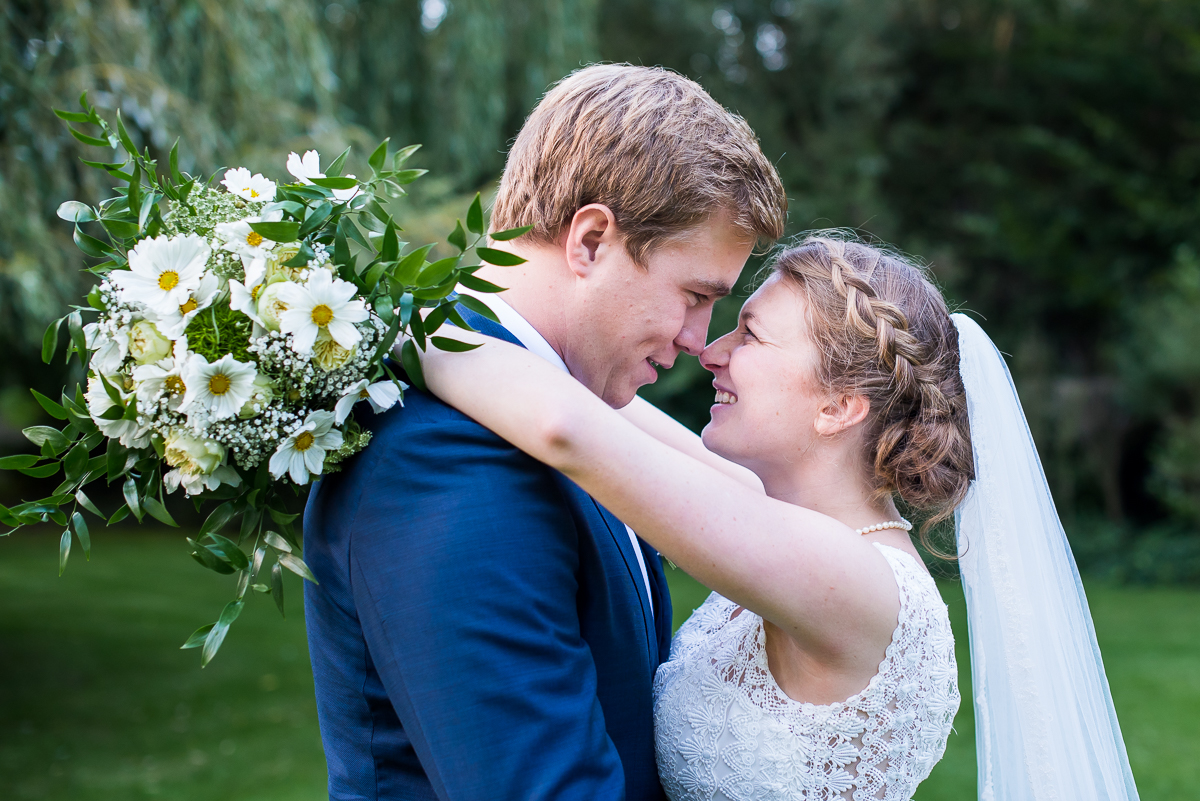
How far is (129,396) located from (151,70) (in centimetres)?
589

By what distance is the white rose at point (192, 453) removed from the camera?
1.65 m

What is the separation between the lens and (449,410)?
5.63 feet

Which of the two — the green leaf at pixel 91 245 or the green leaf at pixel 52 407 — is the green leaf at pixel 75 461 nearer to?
the green leaf at pixel 52 407

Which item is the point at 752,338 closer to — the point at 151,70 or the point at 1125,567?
the point at 151,70

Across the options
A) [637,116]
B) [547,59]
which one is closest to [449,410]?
[637,116]

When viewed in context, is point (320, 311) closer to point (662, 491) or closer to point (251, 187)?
point (251, 187)

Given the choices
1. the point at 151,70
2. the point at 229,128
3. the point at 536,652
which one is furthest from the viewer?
the point at 229,128

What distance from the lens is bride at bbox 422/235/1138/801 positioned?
1927 millimetres

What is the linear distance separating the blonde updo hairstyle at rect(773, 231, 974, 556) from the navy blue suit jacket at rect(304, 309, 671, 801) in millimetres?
819

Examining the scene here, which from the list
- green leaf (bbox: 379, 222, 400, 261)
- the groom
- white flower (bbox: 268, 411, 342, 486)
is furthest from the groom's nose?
white flower (bbox: 268, 411, 342, 486)

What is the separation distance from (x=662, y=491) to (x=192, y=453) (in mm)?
771

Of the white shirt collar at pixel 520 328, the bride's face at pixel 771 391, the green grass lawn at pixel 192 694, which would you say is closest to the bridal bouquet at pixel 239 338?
the white shirt collar at pixel 520 328

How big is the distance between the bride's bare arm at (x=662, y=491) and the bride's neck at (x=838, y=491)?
1.43 ft

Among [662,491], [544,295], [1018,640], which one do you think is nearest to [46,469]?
[544,295]
